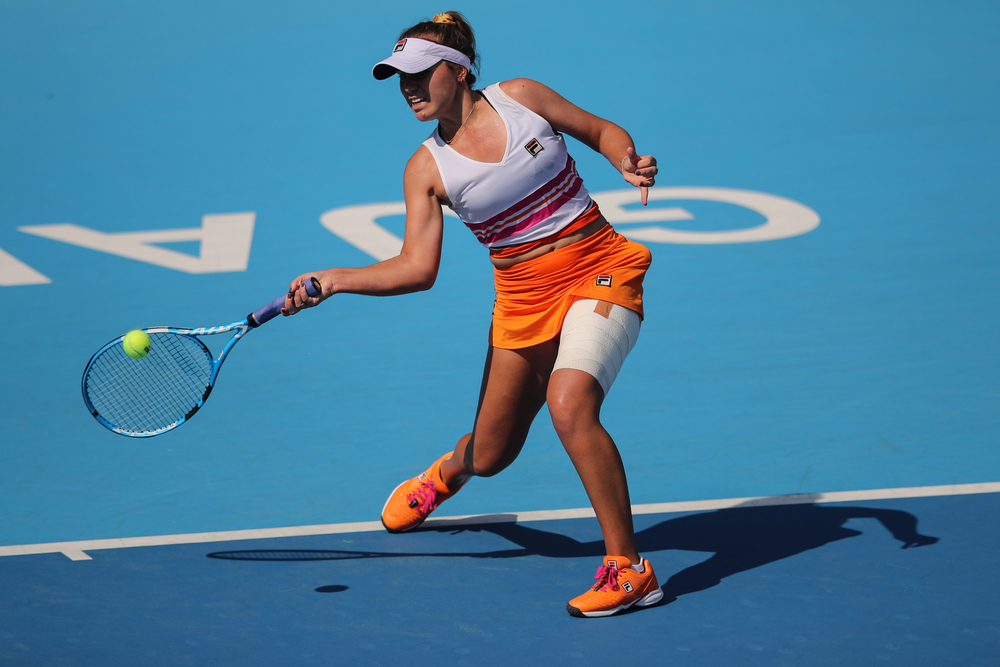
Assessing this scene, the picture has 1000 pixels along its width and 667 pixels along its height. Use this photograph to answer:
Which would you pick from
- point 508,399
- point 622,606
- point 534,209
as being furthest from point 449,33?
point 622,606

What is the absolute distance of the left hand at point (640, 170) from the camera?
3988 mm

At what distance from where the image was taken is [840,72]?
1205 centimetres

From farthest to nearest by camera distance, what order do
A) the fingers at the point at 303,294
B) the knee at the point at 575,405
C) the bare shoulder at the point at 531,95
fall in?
the bare shoulder at the point at 531,95, the fingers at the point at 303,294, the knee at the point at 575,405

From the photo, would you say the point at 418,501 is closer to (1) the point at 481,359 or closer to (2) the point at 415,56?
(2) the point at 415,56

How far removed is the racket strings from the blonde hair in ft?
4.98

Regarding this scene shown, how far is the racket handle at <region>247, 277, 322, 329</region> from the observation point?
407 centimetres

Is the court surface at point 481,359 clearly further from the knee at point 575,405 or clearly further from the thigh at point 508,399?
the knee at point 575,405

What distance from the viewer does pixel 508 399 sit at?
4371 millimetres

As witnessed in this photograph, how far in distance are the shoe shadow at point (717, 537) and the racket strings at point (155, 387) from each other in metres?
0.62

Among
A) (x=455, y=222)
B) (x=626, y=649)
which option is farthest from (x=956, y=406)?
(x=455, y=222)

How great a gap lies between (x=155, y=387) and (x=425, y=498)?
1.20 m

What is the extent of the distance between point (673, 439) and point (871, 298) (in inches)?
92.1

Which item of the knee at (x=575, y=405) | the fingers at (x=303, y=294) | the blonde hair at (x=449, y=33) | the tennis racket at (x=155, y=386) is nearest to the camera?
the knee at (x=575, y=405)

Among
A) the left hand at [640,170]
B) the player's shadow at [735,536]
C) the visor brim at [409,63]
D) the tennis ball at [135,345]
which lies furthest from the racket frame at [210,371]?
the left hand at [640,170]
